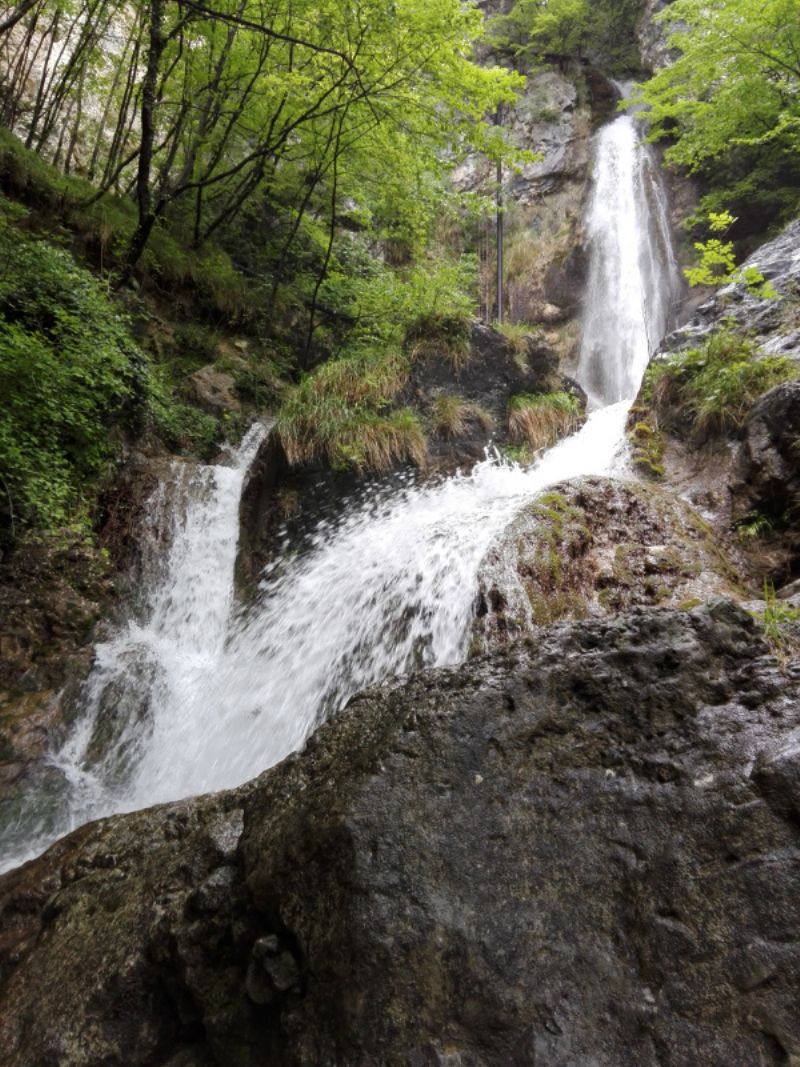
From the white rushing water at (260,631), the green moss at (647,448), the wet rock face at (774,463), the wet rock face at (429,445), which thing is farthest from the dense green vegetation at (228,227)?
the wet rock face at (774,463)

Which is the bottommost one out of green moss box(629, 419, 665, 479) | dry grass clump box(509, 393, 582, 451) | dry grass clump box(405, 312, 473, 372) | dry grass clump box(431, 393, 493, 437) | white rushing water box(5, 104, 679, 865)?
white rushing water box(5, 104, 679, 865)

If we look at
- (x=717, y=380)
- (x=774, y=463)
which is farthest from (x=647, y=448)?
(x=774, y=463)

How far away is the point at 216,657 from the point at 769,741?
4.90m

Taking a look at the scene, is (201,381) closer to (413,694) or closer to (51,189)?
(51,189)

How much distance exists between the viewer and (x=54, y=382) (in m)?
5.24

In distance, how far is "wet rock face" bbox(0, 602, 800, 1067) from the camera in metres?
1.30

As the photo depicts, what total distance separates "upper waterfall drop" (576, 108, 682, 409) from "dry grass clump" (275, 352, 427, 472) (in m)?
5.98

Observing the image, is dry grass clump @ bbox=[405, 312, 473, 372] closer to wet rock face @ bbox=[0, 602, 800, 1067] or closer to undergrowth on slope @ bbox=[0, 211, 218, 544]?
undergrowth on slope @ bbox=[0, 211, 218, 544]

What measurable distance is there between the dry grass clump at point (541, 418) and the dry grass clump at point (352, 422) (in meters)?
1.52

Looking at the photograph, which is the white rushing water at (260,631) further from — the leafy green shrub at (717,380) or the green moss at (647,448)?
the leafy green shrub at (717,380)

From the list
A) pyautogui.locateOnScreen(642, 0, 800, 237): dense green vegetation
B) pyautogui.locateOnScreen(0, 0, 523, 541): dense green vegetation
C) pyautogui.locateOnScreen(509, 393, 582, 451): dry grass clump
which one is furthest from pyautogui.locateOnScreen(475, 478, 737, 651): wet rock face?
pyautogui.locateOnScreen(642, 0, 800, 237): dense green vegetation

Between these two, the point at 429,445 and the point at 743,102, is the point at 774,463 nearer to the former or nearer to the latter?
the point at 429,445

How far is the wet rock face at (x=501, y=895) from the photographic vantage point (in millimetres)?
1296

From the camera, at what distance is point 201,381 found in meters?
8.52
